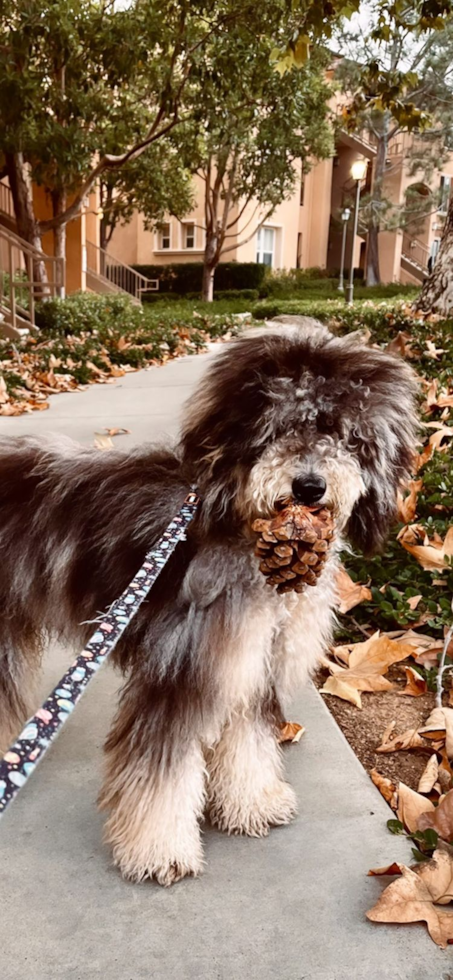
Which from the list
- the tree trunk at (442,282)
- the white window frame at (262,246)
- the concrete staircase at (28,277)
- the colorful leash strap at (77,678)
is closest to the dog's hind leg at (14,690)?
the colorful leash strap at (77,678)

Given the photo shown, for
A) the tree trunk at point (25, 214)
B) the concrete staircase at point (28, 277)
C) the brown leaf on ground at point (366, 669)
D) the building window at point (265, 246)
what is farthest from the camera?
the building window at point (265, 246)

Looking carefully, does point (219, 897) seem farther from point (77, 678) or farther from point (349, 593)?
point (349, 593)

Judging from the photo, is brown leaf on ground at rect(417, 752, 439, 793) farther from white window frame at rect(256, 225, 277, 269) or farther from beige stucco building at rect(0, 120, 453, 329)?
white window frame at rect(256, 225, 277, 269)

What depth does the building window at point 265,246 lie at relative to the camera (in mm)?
36000

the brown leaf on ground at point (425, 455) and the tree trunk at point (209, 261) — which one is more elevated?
the tree trunk at point (209, 261)

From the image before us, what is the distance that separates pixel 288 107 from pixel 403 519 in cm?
1817

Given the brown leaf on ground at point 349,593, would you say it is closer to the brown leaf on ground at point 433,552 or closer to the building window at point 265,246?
the brown leaf on ground at point 433,552

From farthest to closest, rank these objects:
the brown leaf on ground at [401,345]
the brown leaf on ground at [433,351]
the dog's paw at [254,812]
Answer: the brown leaf on ground at [401,345] < the brown leaf on ground at [433,351] < the dog's paw at [254,812]

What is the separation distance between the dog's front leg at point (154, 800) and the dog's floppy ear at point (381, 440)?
2.62 feet

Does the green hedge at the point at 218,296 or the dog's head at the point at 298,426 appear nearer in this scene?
the dog's head at the point at 298,426

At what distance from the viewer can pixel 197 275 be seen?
33.8 m

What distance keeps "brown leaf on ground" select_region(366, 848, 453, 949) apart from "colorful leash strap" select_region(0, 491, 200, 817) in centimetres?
99

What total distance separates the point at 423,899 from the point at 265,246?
3716 cm

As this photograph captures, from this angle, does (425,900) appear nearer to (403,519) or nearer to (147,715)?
(147,715)
